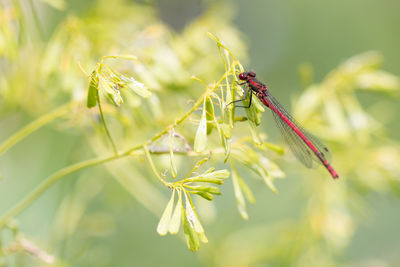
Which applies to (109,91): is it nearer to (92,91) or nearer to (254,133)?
(92,91)

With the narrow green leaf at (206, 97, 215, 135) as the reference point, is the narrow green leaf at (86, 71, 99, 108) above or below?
above

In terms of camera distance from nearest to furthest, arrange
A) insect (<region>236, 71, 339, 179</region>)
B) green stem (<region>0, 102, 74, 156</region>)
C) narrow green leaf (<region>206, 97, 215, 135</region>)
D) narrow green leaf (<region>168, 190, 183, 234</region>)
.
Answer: narrow green leaf (<region>168, 190, 183, 234</region>) → narrow green leaf (<region>206, 97, 215, 135</region>) → green stem (<region>0, 102, 74, 156</region>) → insect (<region>236, 71, 339, 179</region>)

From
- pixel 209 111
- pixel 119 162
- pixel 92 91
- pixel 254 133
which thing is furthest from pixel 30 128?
pixel 119 162

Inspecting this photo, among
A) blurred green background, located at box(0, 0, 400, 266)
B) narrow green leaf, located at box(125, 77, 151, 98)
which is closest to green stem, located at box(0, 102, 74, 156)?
blurred green background, located at box(0, 0, 400, 266)

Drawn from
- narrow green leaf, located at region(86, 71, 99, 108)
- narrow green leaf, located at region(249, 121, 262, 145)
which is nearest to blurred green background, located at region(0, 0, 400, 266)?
narrow green leaf, located at region(86, 71, 99, 108)

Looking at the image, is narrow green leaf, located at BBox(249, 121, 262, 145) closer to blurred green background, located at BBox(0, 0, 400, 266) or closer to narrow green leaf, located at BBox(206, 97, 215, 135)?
narrow green leaf, located at BBox(206, 97, 215, 135)

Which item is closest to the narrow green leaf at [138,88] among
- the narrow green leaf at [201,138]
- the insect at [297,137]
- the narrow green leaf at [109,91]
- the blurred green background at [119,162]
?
the narrow green leaf at [109,91]

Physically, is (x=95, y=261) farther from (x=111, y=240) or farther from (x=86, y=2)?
(x=86, y=2)

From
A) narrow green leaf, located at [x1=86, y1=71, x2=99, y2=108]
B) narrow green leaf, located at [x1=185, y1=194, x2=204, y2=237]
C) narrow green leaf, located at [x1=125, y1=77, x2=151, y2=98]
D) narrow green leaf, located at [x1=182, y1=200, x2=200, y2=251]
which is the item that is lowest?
narrow green leaf, located at [x1=182, y1=200, x2=200, y2=251]

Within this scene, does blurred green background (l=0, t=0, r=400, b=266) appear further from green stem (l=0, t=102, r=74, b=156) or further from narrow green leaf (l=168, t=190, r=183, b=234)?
narrow green leaf (l=168, t=190, r=183, b=234)

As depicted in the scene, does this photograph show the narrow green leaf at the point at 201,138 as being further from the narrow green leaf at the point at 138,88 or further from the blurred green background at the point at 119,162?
the blurred green background at the point at 119,162

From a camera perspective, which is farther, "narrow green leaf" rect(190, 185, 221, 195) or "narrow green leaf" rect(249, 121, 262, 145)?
"narrow green leaf" rect(249, 121, 262, 145)

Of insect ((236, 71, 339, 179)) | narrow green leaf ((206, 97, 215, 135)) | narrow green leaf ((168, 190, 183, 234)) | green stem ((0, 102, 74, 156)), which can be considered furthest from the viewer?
insect ((236, 71, 339, 179))
